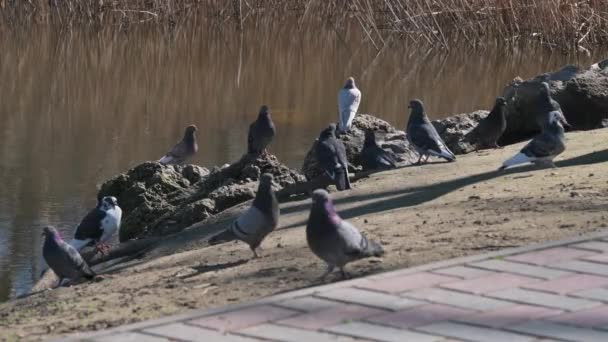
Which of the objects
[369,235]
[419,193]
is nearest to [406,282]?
[369,235]

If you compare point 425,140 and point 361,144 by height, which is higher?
point 425,140

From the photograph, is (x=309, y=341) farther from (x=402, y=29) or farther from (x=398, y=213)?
(x=402, y=29)

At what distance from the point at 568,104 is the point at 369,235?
620cm

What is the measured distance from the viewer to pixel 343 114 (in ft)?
41.3

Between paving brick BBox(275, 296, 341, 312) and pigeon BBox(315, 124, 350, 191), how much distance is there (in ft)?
14.7

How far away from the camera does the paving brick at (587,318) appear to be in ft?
15.3

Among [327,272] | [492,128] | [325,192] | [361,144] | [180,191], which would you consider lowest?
[180,191]

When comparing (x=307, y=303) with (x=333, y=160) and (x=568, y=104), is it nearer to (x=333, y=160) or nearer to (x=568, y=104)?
(x=333, y=160)

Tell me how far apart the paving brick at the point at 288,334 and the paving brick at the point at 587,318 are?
0.81 m

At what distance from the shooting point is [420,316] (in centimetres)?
479

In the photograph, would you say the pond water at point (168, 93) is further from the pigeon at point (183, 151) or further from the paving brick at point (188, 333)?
the paving brick at point (188, 333)

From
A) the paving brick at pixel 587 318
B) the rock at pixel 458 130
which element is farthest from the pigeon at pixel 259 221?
the rock at pixel 458 130

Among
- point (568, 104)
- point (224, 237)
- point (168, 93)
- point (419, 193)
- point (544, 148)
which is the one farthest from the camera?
point (168, 93)

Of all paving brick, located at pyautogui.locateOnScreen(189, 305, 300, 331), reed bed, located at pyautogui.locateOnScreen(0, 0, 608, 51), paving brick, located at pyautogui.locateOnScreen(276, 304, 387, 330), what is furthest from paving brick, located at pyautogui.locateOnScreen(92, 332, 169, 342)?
reed bed, located at pyautogui.locateOnScreen(0, 0, 608, 51)
